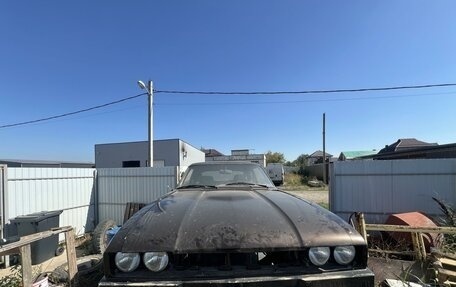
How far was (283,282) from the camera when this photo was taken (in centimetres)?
219

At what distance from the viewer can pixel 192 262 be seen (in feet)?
7.95

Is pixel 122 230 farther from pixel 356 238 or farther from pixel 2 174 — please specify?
pixel 2 174

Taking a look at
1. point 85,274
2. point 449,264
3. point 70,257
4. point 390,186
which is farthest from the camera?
point 390,186

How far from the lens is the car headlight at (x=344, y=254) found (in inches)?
93.9

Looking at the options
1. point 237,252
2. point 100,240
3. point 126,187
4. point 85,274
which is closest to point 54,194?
point 126,187

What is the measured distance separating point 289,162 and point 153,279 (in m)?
66.7

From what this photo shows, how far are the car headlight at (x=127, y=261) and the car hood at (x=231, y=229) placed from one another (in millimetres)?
49

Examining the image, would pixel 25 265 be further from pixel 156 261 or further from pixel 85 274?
pixel 156 261

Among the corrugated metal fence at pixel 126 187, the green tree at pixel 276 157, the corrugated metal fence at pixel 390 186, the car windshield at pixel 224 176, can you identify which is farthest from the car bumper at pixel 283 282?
the green tree at pixel 276 157

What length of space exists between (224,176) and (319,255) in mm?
2405

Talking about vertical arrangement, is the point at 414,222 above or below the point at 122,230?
below

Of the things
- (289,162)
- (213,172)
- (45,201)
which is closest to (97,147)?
(45,201)

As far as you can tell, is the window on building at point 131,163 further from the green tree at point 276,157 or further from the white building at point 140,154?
the green tree at point 276,157

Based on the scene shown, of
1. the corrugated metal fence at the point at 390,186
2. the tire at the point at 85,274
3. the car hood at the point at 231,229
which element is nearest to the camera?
the car hood at the point at 231,229
